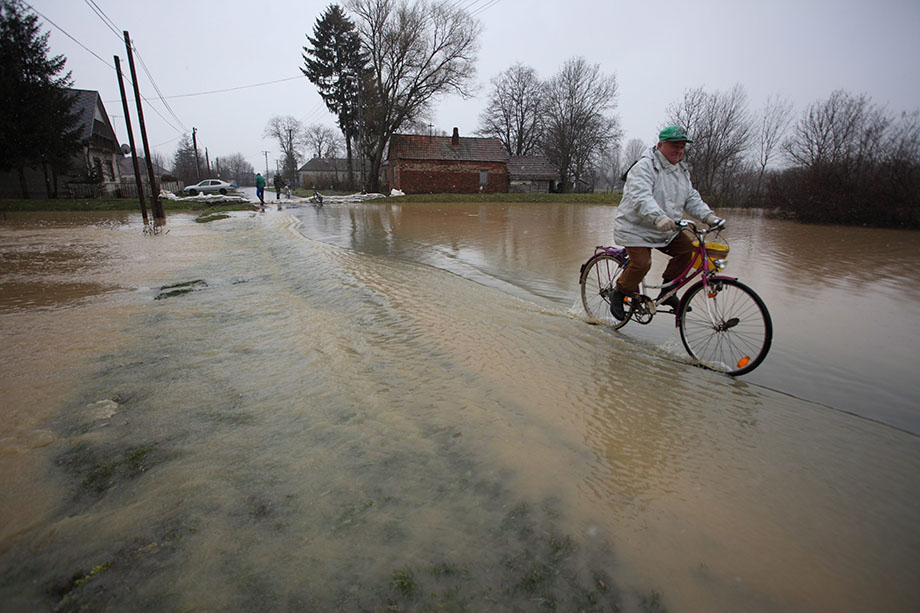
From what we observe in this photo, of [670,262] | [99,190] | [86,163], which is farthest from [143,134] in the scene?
[670,262]

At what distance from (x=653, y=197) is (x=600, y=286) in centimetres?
135

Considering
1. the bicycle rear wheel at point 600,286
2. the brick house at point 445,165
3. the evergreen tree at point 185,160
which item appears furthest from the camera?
the evergreen tree at point 185,160

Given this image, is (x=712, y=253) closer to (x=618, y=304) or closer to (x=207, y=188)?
(x=618, y=304)

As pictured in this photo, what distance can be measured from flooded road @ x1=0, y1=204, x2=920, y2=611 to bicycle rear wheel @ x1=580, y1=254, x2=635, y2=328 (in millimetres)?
416

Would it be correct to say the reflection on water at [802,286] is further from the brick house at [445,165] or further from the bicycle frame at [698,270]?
the brick house at [445,165]

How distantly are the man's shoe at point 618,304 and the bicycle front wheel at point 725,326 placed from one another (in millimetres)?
623

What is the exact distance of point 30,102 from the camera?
25.6 m

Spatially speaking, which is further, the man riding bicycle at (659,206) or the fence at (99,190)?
the fence at (99,190)

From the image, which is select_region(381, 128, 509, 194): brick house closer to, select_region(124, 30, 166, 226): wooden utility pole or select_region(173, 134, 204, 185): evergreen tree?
select_region(124, 30, 166, 226): wooden utility pole

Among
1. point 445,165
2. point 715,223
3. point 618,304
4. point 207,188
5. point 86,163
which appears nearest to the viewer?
point 715,223

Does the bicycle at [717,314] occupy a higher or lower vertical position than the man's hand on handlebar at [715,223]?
lower

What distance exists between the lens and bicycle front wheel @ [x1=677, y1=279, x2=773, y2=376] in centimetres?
348

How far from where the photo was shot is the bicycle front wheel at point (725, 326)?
3482mm

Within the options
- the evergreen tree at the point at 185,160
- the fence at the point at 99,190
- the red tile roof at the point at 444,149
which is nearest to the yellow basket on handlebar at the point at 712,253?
the fence at the point at 99,190
